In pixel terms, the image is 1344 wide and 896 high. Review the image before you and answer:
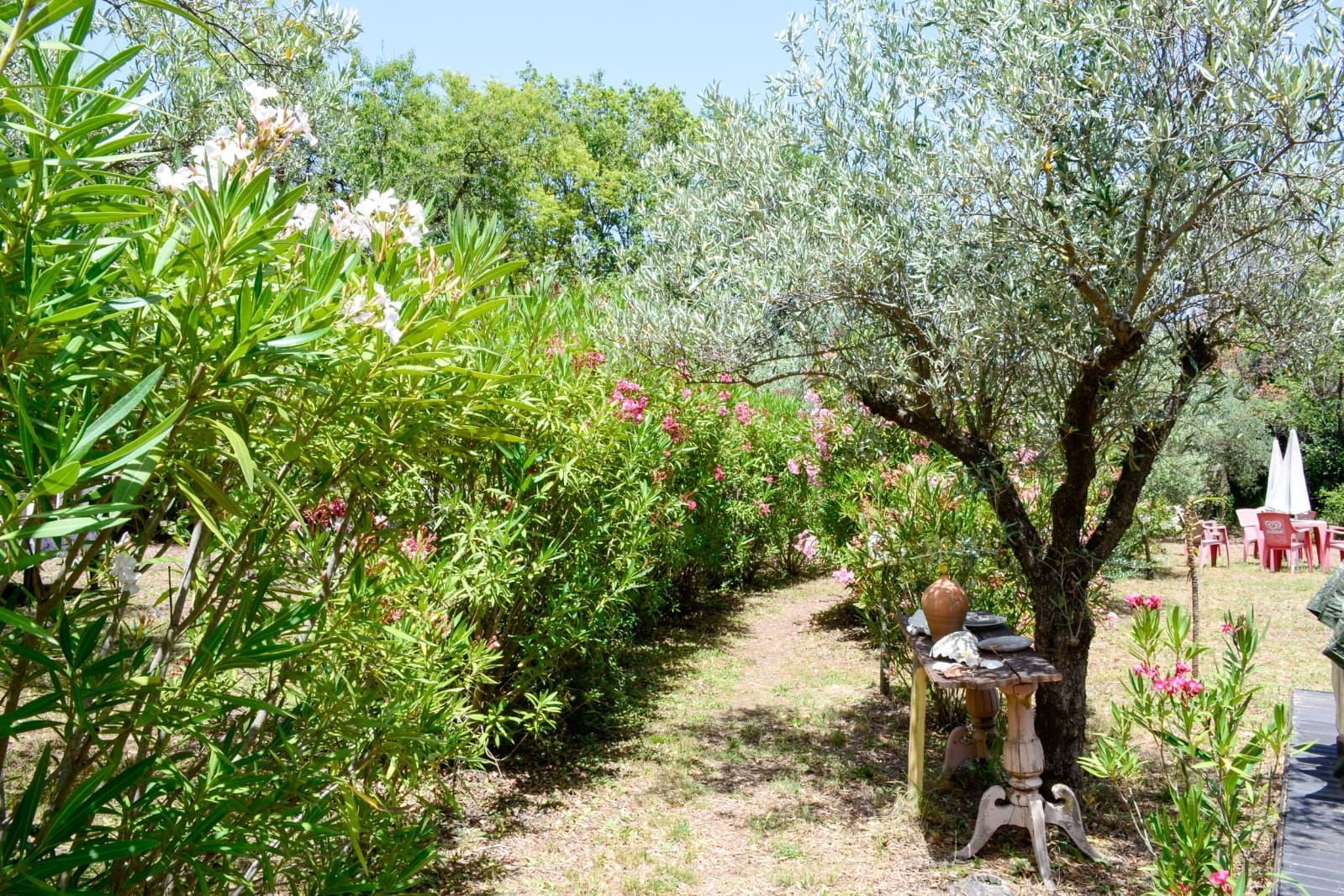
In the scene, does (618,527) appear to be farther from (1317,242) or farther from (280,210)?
(280,210)

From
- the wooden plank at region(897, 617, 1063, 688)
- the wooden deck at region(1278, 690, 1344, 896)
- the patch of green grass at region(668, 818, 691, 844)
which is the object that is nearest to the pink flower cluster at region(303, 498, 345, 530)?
the patch of green grass at region(668, 818, 691, 844)

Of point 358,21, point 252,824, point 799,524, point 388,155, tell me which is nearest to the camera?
point 252,824

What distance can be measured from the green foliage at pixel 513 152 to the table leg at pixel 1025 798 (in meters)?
17.6

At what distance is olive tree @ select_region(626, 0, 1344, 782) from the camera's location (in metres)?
3.17

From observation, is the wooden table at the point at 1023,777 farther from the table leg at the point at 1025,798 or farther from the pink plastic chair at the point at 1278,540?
the pink plastic chair at the point at 1278,540

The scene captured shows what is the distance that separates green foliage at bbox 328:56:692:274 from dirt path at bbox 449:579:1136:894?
15.7 meters

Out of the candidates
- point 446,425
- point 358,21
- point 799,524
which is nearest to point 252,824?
point 446,425

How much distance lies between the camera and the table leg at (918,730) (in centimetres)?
430

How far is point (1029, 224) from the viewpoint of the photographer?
3.42 meters

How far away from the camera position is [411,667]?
271cm

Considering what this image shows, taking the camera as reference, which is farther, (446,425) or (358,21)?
(358,21)

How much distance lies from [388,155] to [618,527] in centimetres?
1892

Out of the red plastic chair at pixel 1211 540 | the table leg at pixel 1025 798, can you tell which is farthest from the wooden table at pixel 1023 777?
the red plastic chair at pixel 1211 540

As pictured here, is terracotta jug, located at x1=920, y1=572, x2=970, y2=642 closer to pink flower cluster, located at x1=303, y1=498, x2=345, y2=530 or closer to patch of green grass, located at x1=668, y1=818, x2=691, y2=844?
patch of green grass, located at x1=668, y1=818, x2=691, y2=844
